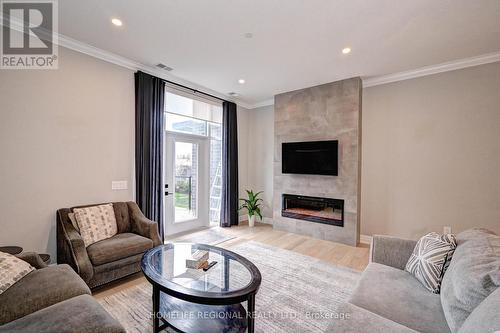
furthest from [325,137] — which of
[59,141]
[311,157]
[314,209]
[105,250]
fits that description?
[59,141]

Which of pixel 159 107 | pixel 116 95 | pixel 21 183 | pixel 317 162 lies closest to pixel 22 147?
pixel 21 183

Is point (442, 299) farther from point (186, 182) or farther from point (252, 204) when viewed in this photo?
point (186, 182)

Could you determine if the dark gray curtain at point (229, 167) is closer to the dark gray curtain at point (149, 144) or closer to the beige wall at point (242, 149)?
the beige wall at point (242, 149)

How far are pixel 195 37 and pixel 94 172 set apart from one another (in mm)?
2384

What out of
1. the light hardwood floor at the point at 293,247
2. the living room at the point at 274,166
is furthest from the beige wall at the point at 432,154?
the light hardwood floor at the point at 293,247

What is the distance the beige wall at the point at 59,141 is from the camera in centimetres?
257

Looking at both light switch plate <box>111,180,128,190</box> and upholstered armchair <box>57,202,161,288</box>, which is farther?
light switch plate <box>111,180,128,190</box>

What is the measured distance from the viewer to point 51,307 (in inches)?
59.3

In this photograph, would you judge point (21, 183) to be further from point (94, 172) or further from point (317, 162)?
point (317, 162)

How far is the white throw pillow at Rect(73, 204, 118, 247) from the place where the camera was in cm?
272

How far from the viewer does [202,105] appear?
4.88m

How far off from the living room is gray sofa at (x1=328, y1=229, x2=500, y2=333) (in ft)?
0.05

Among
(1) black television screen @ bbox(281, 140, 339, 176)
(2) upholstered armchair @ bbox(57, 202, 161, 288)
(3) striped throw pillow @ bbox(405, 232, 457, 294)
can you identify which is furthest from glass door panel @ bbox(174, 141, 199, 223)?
(3) striped throw pillow @ bbox(405, 232, 457, 294)

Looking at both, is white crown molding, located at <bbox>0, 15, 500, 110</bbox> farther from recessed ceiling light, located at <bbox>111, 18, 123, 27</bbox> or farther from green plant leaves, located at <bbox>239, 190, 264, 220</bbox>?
green plant leaves, located at <bbox>239, 190, 264, 220</bbox>
